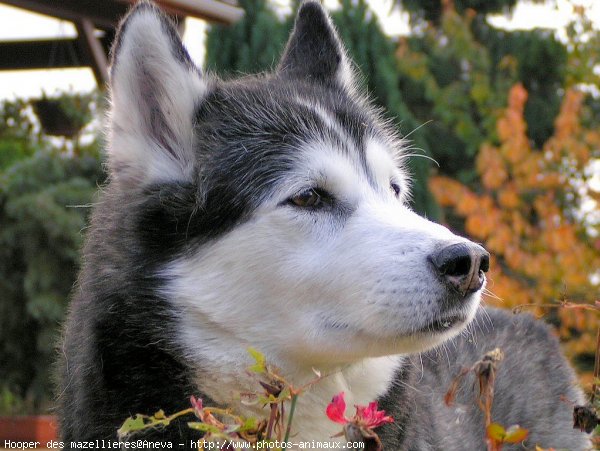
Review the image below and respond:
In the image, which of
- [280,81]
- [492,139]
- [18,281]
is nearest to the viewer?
[280,81]

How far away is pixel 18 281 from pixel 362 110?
5157 millimetres

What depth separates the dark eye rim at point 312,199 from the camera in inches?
Result: 113

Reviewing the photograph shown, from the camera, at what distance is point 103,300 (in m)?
2.93

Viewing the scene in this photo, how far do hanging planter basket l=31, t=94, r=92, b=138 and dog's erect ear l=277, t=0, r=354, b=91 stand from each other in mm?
4850

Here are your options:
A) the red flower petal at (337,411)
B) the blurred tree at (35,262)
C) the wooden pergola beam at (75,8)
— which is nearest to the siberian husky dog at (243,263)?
the red flower petal at (337,411)

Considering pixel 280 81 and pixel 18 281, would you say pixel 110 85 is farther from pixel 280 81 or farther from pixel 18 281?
pixel 18 281

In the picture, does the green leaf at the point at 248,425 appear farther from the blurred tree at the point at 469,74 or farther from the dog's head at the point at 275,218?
the blurred tree at the point at 469,74

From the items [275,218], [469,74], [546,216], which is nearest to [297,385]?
[275,218]

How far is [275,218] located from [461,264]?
68cm

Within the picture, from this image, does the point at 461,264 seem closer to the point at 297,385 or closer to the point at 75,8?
the point at 297,385

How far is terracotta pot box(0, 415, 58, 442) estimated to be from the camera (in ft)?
23.2

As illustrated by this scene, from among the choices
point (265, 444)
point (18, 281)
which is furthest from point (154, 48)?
point (18, 281)

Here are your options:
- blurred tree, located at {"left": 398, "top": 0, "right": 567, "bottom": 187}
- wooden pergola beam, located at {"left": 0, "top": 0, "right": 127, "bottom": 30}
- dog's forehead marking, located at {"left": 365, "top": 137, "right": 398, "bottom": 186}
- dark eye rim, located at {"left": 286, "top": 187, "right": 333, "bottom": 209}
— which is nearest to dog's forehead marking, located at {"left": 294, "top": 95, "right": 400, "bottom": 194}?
dog's forehead marking, located at {"left": 365, "top": 137, "right": 398, "bottom": 186}

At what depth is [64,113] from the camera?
27.5ft
